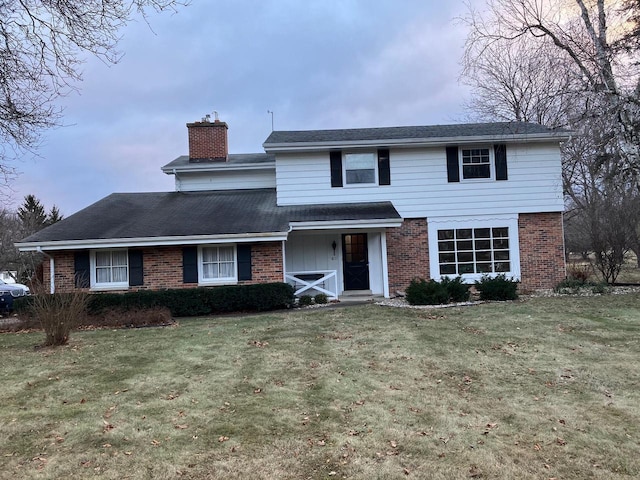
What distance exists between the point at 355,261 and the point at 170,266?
6.16 meters

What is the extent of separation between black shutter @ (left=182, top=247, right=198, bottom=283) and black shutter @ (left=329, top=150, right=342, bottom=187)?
17.7 feet

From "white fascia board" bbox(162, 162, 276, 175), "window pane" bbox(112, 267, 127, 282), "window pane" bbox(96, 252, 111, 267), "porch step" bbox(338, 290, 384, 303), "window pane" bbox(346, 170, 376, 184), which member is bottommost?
"porch step" bbox(338, 290, 384, 303)

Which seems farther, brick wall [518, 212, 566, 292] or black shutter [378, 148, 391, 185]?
black shutter [378, 148, 391, 185]

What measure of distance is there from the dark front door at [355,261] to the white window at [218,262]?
399cm

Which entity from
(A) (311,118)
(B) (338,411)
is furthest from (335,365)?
(A) (311,118)

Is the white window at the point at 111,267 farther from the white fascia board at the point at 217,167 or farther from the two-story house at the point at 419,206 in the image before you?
the white fascia board at the point at 217,167

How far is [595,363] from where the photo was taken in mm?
6566

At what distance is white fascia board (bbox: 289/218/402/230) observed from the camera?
13.6 metres

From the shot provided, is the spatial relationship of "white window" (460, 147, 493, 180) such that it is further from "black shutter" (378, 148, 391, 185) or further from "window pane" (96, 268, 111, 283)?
"window pane" (96, 268, 111, 283)

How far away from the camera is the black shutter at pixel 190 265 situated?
13.8 metres

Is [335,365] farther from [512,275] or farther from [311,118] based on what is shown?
[311,118]

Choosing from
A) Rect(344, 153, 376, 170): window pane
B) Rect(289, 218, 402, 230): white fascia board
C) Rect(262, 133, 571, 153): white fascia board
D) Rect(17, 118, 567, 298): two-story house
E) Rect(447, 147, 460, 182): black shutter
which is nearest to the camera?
Rect(289, 218, 402, 230): white fascia board

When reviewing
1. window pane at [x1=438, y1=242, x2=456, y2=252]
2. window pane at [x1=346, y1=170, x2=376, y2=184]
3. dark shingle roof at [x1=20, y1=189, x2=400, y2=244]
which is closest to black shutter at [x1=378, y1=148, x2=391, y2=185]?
window pane at [x1=346, y1=170, x2=376, y2=184]

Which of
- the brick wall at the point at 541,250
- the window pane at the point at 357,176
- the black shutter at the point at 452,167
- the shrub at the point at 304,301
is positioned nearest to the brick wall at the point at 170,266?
the shrub at the point at 304,301
